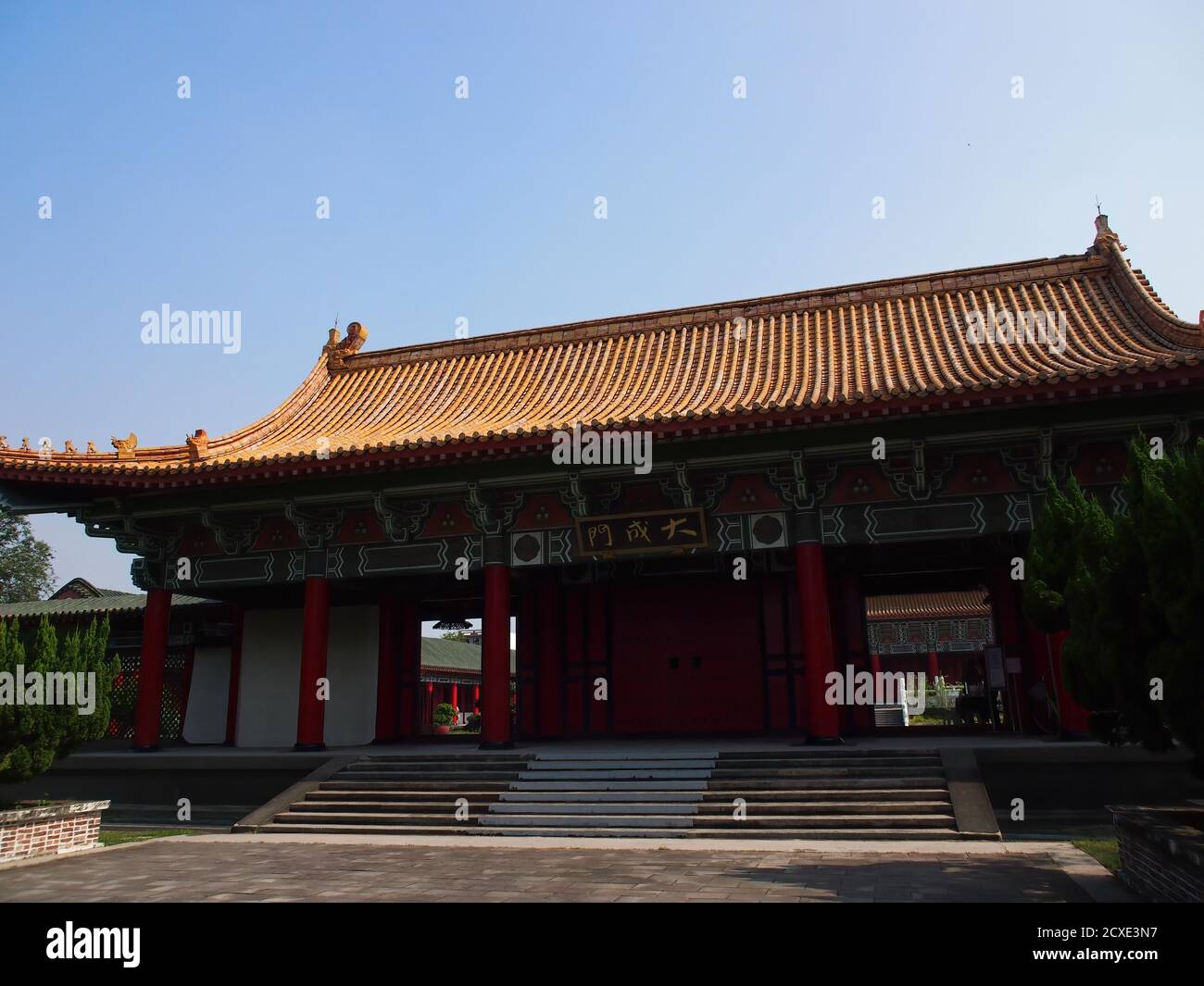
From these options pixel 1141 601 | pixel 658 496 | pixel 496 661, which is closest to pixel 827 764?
pixel 658 496

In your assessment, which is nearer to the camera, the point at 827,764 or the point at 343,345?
the point at 827,764

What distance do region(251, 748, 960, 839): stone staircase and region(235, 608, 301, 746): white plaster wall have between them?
4.30 metres

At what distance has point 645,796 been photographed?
9992mm

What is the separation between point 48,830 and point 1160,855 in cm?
964

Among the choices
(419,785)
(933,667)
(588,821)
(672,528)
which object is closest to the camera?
(588,821)

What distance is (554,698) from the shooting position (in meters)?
15.0

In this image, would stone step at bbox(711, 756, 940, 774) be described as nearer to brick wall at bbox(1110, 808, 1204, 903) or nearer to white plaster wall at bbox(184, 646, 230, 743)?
brick wall at bbox(1110, 808, 1204, 903)

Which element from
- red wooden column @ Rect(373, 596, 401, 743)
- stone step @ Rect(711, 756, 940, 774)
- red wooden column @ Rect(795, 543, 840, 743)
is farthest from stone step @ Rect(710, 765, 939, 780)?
red wooden column @ Rect(373, 596, 401, 743)

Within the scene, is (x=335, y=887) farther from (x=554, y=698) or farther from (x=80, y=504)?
(x=80, y=504)

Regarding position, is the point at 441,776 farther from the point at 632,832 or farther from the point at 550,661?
the point at 550,661

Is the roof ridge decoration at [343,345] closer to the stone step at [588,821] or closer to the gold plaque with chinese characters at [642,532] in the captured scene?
the gold plaque with chinese characters at [642,532]

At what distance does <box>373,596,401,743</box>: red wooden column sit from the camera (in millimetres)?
15570

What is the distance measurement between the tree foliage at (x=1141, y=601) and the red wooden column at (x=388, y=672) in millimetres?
11416

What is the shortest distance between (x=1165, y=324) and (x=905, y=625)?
1779 cm
